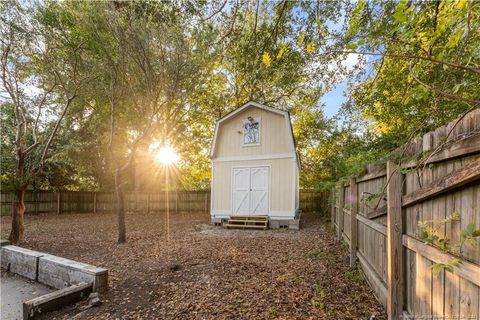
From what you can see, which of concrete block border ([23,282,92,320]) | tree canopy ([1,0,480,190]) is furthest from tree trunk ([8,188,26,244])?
concrete block border ([23,282,92,320])

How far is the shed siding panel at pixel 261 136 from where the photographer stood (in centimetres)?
1068

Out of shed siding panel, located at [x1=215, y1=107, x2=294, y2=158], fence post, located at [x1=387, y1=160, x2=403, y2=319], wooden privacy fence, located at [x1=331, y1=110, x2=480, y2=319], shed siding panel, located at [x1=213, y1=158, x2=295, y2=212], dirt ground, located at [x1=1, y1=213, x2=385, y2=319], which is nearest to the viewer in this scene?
wooden privacy fence, located at [x1=331, y1=110, x2=480, y2=319]

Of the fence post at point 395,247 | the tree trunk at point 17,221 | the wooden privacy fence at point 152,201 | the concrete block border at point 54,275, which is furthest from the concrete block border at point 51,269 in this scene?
the wooden privacy fence at point 152,201

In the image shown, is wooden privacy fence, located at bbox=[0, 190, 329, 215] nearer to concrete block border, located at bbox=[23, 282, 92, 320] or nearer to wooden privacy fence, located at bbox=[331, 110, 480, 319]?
concrete block border, located at bbox=[23, 282, 92, 320]

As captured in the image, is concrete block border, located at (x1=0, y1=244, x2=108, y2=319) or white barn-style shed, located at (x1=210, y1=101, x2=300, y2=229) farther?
white barn-style shed, located at (x1=210, y1=101, x2=300, y2=229)

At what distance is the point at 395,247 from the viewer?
2.59m

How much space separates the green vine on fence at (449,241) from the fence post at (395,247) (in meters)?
0.55

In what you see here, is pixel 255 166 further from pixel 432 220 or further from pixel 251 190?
pixel 432 220

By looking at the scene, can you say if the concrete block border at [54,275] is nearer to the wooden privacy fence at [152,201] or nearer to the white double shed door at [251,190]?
the white double shed door at [251,190]

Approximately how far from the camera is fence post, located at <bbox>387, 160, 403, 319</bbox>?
100.0 inches

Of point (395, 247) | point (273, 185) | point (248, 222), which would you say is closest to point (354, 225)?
point (395, 247)

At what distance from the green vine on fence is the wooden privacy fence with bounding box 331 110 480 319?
0.07ft

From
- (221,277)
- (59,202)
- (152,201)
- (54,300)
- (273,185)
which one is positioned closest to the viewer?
(54,300)

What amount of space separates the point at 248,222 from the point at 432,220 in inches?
345
